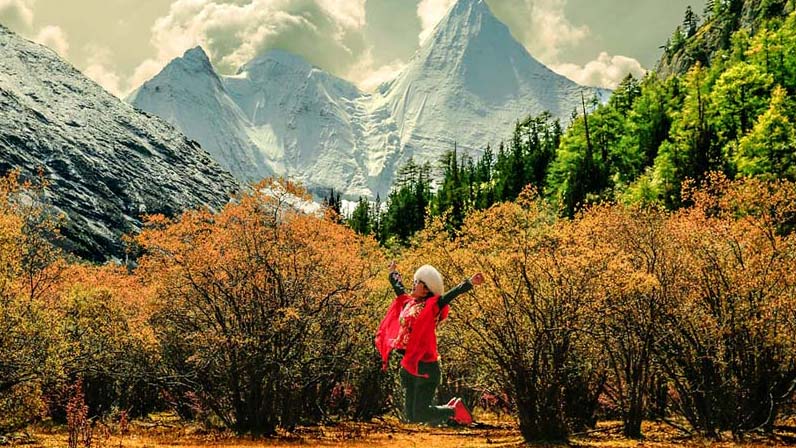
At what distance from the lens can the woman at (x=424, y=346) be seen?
6574mm

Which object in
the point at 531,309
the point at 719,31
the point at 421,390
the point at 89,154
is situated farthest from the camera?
the point at 89,154

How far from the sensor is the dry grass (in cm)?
2494

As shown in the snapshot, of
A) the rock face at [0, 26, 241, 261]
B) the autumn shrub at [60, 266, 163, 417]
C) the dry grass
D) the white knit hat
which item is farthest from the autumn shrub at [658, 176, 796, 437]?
the rock face at [0, 26, 241, 261]

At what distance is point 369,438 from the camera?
3094 centimetres

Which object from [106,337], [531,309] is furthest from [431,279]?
[106,337]

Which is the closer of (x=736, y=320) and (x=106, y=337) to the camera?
(x=736, y=320)

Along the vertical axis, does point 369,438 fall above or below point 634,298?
below

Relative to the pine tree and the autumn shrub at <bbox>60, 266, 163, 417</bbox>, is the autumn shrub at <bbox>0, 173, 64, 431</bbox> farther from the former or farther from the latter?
the pine tree

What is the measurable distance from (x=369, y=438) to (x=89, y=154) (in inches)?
5469

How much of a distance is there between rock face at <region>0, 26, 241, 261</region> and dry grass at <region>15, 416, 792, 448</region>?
84.9 meters

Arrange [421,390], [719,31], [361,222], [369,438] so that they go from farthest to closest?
[361,222] < [719,31] < [369,438] < [421,390]

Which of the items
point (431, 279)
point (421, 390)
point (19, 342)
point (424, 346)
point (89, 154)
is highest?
point (89, 154)

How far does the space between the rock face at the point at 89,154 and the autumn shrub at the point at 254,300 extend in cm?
8714

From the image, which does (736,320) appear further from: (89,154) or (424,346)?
(89,154)
